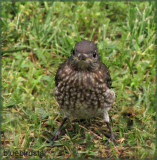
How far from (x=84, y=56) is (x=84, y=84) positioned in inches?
16.0

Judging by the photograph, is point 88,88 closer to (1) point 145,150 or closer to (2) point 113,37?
(1) point 145,150

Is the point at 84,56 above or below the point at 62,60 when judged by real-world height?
above

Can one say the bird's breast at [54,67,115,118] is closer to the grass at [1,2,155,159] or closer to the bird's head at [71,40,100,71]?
the bird's head at [71,40,100,71]

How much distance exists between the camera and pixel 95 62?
4363 mm

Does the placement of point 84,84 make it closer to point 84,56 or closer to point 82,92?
point 82,92

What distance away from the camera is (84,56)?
13.6 feet

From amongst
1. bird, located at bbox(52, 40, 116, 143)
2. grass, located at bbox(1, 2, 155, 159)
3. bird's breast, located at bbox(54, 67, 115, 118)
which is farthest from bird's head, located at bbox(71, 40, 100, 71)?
grass, located at bbox(1, 2, 155, 159)

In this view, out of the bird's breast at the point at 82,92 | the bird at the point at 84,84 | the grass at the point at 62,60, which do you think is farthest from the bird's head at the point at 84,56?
the grass at the point at 62,60

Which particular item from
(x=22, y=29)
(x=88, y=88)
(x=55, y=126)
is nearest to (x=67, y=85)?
(x=88, y=88)

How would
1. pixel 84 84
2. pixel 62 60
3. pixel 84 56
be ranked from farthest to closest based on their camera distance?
pixel 62 60 → pixel 84 84 → pixel 84 56

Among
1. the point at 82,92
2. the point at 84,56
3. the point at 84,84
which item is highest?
the point at 84,56

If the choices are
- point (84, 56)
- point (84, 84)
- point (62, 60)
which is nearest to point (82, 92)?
point (84, 84)

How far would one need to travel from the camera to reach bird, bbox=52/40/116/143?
13.9 feet

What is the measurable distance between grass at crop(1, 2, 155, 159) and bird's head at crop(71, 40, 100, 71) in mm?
1059
